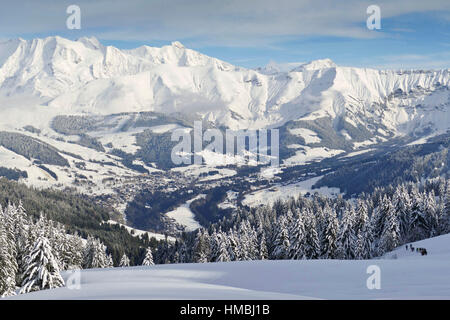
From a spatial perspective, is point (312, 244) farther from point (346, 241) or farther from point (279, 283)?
point (279, 283)

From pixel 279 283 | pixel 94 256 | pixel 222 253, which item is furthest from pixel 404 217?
pixel 279 283

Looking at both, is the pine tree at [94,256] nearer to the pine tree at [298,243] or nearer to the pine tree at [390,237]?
the pine tree at [298,243]

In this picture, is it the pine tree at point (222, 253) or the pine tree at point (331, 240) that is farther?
the pine tree at point (222, 253)

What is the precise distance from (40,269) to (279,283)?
22.2 m

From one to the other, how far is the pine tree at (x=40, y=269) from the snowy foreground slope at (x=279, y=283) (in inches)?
164

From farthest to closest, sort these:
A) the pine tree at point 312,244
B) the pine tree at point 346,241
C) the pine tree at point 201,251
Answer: the pine tree at point 201,251
the pine tree at point 346,241
the pine tree at point 312,244

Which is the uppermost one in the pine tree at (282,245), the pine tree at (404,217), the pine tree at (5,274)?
the pine tree at (404,217)

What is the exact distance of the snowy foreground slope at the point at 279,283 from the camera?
20.6 metres

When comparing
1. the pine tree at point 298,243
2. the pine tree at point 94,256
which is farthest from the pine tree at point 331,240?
the pine tree at point 94,256

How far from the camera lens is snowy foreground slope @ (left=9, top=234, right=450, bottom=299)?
2061 cm

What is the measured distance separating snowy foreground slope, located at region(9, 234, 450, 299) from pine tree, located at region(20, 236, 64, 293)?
417cm

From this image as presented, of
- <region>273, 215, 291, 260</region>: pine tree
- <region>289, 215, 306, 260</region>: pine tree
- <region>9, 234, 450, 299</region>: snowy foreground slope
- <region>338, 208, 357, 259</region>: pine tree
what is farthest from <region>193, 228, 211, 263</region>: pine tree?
<region>9, 234, 450, 299</region>: snowy foreground slope
